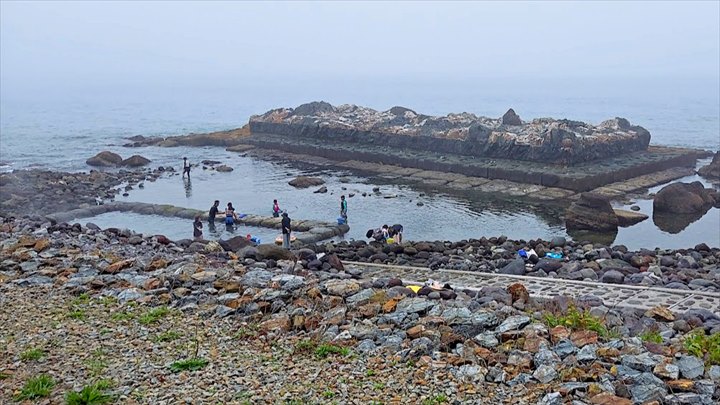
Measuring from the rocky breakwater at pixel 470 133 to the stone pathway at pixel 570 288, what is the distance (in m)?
18.1

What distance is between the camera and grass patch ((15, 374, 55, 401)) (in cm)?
636

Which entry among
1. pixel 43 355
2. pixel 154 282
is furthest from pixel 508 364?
pixel 154 282

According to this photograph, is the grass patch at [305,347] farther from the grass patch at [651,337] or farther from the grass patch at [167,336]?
the grass patch at [651,337]

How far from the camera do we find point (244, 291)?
946 centimetres

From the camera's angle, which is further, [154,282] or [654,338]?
[154,282]

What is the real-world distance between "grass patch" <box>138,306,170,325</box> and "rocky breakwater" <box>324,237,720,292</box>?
7.63m

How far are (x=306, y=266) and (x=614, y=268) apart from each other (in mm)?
6342

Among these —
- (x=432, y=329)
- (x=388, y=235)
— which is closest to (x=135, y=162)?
(x=388, y=235)

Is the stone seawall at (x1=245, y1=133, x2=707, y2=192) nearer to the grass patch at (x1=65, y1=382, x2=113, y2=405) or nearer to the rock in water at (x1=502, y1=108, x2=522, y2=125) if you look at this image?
the rock in water at (x1=502, y1=108, x2=522, y2=125)

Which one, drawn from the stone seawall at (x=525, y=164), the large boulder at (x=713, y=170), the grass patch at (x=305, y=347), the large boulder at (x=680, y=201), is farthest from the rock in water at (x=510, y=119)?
the grass patch at (x=305, y=347)

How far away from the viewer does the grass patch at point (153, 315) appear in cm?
838

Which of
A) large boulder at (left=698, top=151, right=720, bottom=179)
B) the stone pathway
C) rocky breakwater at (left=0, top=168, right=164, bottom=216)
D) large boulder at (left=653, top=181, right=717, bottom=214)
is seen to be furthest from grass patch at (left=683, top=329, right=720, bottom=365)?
Result: large boulder at (left=698, top=151, right=720, bottom=179)

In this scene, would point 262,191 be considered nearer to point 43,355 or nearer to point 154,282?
point 154,282

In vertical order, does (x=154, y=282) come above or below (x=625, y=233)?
above
